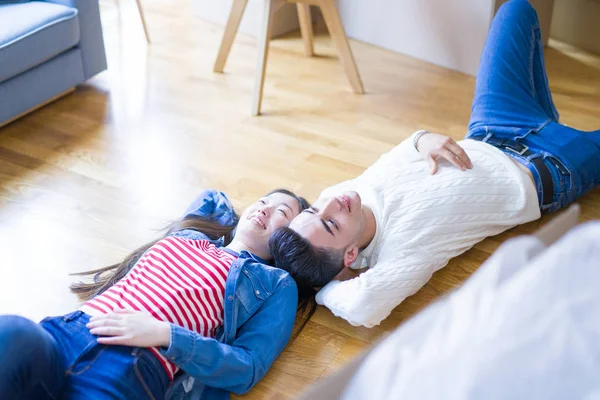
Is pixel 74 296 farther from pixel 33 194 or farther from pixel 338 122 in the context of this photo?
pixel 338 122

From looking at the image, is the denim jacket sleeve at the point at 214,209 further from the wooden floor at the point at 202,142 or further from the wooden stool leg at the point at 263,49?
the wooden stool leg at the point at 263,49

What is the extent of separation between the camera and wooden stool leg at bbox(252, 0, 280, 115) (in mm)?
2826

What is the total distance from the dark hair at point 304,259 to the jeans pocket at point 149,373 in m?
0.39

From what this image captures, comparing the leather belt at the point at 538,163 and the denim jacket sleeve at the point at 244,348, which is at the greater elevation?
the leather belt at the point at 538,163

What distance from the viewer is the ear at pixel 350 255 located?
5.95 ft

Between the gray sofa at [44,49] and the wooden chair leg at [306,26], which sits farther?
the wooden chair leg at [306,26]

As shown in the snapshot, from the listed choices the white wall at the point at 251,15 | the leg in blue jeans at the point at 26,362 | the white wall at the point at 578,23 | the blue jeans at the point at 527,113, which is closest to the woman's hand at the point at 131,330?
the leg in blue jeans at the point at 26,362

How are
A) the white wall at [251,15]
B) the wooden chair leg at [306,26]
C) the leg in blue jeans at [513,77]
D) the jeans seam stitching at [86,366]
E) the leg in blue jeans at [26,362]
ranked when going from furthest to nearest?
the white wall at [251,15] → the wooden chair leg at [306,26] → the leg in blue jeans at [513,77] → the jeans seam stitching at [86,366] → the leg in blue jeans at [26,362]

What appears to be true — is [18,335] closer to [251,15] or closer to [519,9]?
[519,9]

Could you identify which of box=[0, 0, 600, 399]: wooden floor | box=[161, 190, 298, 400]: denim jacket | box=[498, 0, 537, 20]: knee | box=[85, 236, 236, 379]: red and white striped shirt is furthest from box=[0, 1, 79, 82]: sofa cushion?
box=[498, 0, 537, 20]: knee

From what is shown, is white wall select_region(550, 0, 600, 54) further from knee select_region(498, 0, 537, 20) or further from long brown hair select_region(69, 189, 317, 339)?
long brown hair select_region(69, 189, 317, 339)

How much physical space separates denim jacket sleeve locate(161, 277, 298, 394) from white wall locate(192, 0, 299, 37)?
2065mm

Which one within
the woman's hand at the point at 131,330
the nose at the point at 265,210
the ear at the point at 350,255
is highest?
the nose at the point at 265,210

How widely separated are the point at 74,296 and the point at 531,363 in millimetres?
1367
